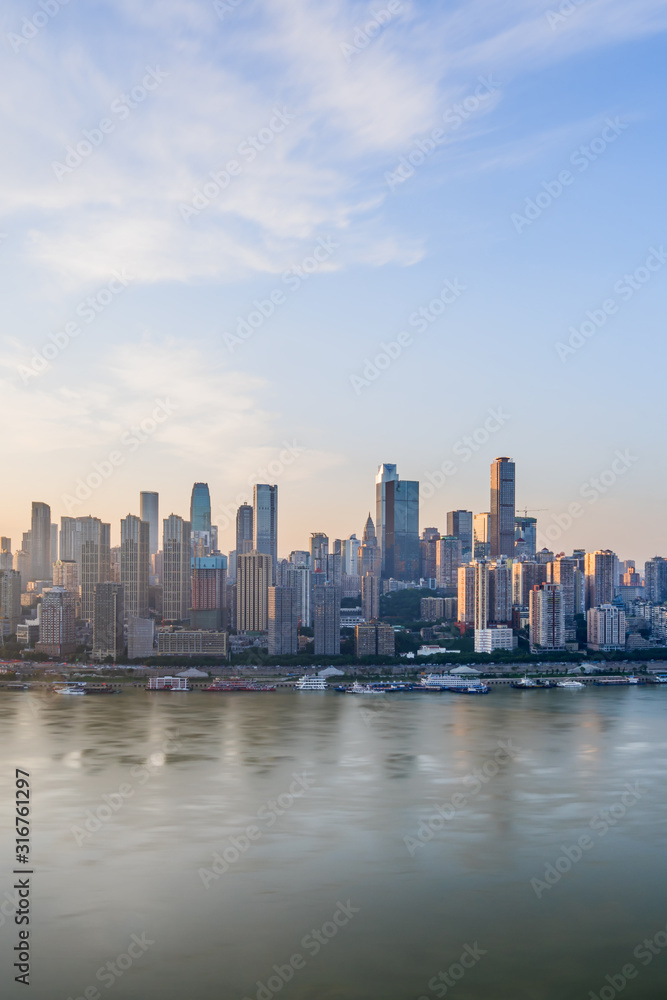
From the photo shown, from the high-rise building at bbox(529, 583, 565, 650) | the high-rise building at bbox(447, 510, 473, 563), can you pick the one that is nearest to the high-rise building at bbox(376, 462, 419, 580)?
the high-rise building at bbox(447, 510, 473, 563)

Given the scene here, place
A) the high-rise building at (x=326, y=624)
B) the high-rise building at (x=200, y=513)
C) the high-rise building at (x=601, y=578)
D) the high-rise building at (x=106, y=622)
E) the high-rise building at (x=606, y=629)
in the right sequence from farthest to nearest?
the high-rise building at (x=200, y=513) < the high-rise building at (x=601, y=578) < the high-rise building at (x=606, y=629) < the high-rise building at (x=106, y=622) < the high-rise building at (x=326, y=624)

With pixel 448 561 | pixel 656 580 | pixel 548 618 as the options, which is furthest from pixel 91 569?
pixel 656 580

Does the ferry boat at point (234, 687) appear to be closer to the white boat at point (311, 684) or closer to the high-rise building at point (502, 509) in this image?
the white boat at point (311, 684)

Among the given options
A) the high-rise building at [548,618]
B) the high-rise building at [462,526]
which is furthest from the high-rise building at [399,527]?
the high-rise building at [548,618]

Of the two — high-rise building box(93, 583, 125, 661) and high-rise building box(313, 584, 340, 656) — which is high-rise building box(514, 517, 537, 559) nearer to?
high-rise building box(313, 584, 340, 656)

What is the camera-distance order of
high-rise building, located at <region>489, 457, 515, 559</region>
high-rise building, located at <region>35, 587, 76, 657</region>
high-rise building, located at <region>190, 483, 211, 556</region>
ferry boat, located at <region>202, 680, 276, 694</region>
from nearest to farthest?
A: ferry boat, located at <region>202, 680, 276, 694</region>, high-rise building, located at <region>35, 587, 76, 657</region>, high-rise building, located at <region>190, 483, 211, 556</region>, high-rise building, located at <region>489, 457, 515, 559</region>
